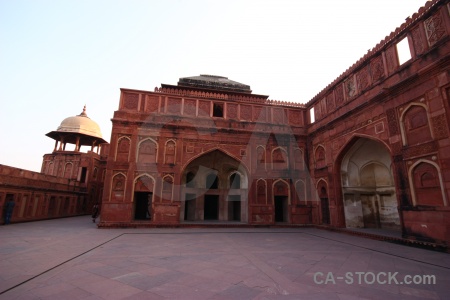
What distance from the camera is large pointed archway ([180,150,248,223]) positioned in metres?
14.8

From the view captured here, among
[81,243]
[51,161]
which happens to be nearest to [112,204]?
[81,243]

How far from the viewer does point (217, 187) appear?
1580 centimetres

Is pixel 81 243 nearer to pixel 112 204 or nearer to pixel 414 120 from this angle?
pixel 112 204

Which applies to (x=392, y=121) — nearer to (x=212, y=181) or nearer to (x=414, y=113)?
(x=414, y=113)

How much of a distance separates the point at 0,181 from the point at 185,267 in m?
12.8

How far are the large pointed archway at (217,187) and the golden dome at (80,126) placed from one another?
46.8 feet

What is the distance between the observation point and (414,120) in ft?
25.8

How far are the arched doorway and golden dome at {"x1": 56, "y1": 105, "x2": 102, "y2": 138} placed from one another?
900 inches

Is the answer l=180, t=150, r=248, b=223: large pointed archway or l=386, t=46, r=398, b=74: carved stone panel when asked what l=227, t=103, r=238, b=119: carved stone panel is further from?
l=386, t=46, r=398, b=74: carved stone panel

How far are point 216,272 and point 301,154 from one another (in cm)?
1109

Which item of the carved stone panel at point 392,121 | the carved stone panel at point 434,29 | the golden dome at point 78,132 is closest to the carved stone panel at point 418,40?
the carved stone panel at point 434,29

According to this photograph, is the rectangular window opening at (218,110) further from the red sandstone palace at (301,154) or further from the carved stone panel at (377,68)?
the carved stone panel at (377,68)

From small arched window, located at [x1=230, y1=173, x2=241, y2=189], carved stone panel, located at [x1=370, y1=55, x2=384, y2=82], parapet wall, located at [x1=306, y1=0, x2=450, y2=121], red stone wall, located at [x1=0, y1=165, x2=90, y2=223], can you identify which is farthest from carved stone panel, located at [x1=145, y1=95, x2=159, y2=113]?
carved stone panel, located at [x1=370, y1=55, x2=384, y2=82]

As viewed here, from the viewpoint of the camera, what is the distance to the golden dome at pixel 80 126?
2285 centimetres
